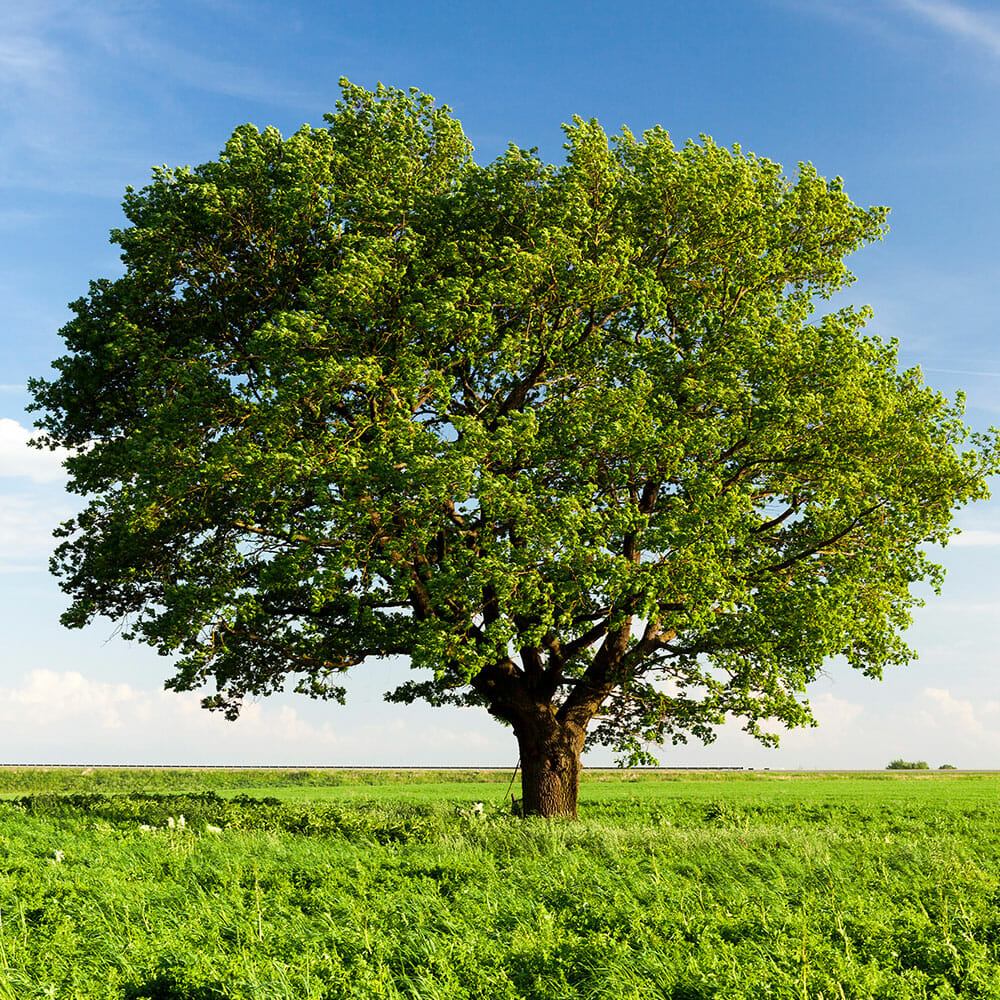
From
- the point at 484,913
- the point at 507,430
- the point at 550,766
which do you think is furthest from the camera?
the point at 550,766

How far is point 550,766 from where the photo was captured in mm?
22938

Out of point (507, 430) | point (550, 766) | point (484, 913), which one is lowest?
point (484, 913)

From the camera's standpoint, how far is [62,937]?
10.7m

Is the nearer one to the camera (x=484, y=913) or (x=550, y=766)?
(x=484, y=913)

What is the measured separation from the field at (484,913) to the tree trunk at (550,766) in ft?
10.0

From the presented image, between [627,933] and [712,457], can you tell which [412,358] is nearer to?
[712,457]

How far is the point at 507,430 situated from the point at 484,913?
404 inches

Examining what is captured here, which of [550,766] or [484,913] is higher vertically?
[550,766]

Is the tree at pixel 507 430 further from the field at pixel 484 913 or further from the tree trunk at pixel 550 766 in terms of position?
the field at pixel 484 913

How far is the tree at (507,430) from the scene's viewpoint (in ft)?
63.4

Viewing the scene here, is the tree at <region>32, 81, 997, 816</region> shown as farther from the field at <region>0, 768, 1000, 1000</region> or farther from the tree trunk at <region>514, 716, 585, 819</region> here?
the field at <region>0, 768, 1000, 1000</region>

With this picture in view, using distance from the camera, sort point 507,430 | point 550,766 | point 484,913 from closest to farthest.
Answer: point 484,913
point 507,430
point 550,766

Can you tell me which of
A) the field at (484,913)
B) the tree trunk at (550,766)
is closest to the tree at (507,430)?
the tree trunk at (550,766)

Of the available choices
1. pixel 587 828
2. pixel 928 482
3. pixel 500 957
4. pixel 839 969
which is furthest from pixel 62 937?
pixel 928 482
